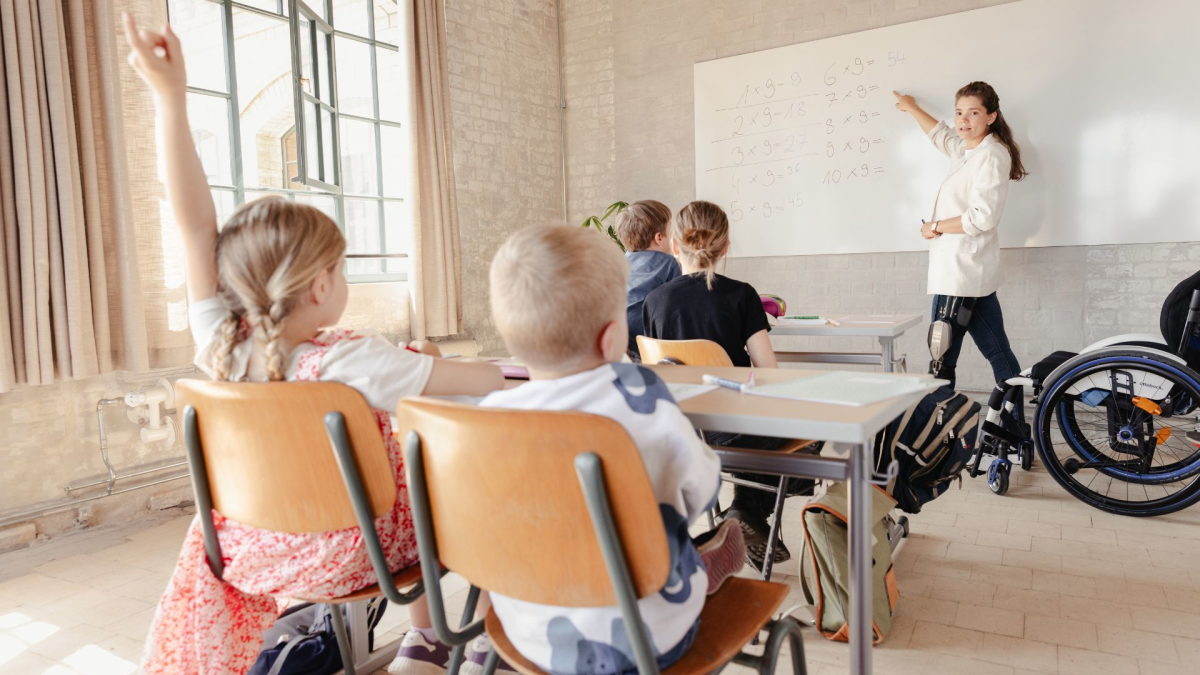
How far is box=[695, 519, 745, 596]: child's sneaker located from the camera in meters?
1.12

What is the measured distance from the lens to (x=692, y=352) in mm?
2066

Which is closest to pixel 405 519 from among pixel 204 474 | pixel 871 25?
pixel 204 474

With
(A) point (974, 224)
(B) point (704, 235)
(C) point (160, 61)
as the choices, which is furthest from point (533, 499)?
(A) point (974, 224)

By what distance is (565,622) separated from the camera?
0.96 meters

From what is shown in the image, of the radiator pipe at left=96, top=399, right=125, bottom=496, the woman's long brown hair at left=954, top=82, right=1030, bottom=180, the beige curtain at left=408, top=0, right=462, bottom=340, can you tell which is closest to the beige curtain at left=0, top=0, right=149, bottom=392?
the radiator pipe at left=96, top=399, right=125, bottom=496

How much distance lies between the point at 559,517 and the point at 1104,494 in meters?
2.81

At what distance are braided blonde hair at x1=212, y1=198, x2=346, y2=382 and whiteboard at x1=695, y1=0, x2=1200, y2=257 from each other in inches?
151

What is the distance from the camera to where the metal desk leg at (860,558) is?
4.10 ft

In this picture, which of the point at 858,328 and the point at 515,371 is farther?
the point at 858,328

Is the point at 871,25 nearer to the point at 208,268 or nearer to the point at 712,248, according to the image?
the point at 712,248

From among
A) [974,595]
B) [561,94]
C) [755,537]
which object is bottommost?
[974,595]

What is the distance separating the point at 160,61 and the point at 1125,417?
2994mm

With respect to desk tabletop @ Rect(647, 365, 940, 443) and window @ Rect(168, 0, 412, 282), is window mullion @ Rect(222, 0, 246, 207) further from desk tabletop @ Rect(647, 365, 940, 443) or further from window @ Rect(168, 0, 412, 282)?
desk tabletop @ Rect(647, 365, 940, 443)

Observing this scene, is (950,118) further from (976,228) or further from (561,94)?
(561,94)
